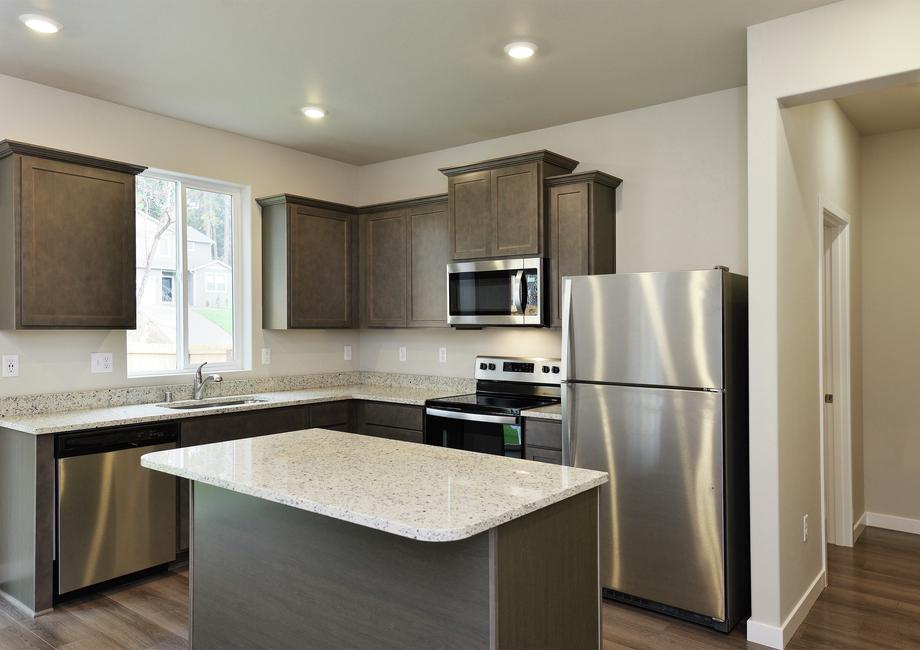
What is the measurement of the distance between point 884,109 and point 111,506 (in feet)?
15.7

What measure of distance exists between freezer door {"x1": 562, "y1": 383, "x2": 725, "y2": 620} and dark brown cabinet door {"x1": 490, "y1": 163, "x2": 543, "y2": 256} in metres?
1.03

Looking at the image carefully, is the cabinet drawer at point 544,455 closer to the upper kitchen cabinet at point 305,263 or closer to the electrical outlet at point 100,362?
the upper kitchen cabinet at point 305,263

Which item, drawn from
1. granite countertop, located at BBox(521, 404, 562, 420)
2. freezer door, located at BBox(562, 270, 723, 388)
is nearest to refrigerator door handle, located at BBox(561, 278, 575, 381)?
freezer door, located at BBox(562, 270, 723, 388)

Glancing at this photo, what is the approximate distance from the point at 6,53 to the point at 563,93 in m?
2.76

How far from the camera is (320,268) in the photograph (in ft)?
15.6

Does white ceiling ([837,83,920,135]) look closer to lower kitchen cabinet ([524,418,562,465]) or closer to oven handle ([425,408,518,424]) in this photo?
lower kitchen cabinet ([524,418,562,465])

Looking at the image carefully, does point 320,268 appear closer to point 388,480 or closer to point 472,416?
point 472,416

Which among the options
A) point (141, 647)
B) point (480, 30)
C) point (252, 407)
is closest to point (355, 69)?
point (480, 30)

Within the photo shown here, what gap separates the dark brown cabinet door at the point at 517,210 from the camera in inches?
155

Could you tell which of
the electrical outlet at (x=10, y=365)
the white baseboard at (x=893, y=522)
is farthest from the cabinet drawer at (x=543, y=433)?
the electrical outlet at (x=10, y=365)

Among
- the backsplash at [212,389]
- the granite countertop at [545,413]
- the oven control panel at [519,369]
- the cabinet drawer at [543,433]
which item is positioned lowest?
the cabinet drawer at [543,433]

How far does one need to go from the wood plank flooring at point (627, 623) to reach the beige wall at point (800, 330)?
196 mm

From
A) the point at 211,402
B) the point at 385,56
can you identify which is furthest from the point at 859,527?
the point at 211,402

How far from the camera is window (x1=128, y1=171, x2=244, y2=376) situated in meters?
4.13
